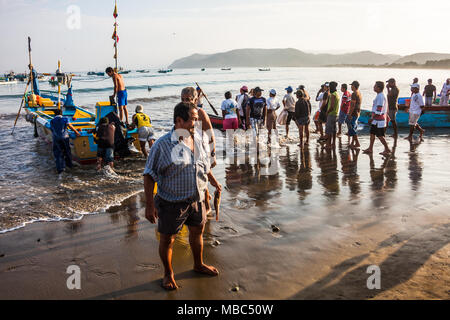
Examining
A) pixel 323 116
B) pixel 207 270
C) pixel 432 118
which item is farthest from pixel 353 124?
pixel 207 270

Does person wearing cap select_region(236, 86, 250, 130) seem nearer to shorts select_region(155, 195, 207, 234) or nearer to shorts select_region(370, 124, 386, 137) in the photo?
shorts select_region(370, 124, 386, 137)

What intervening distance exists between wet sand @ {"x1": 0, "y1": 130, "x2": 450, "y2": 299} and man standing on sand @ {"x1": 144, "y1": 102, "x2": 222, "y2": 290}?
31.3 inches

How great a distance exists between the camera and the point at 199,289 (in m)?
3.55

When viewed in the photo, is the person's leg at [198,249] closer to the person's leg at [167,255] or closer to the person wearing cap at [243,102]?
the person's leg at [167,255]

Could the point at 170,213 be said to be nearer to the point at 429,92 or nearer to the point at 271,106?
the point at 271,106

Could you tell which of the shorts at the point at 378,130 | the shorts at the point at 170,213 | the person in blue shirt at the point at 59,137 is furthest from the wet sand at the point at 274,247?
the person in blue shirt at the point at 59,137

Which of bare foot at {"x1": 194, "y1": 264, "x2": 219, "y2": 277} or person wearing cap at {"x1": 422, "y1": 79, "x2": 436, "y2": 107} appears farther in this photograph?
person wearing cap at {"x1": 422, "y1": 79, "x2": 436, "y2": 107}

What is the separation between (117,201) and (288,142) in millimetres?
7246

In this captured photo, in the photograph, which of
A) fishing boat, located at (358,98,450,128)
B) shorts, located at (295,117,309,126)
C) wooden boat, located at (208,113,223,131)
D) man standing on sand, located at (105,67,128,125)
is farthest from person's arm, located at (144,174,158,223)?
fishing boat, located at (358,98,450,128)

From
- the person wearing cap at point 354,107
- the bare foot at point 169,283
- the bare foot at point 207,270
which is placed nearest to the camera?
the bare foot at point 169,283

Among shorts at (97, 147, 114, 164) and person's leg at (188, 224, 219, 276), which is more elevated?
shorts at (97, 147, 114, 164)

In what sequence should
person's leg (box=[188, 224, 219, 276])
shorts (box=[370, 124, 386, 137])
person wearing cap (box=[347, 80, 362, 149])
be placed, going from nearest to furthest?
person's leg (box=[188, 224, 219, 276]) → shorts (box=[370, 124, 386, 137]) → person wearing cap (box=[347, 80, 362, 149])

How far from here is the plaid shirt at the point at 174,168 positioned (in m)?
3.24

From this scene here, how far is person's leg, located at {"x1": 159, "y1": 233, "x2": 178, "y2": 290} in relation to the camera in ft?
11.3
